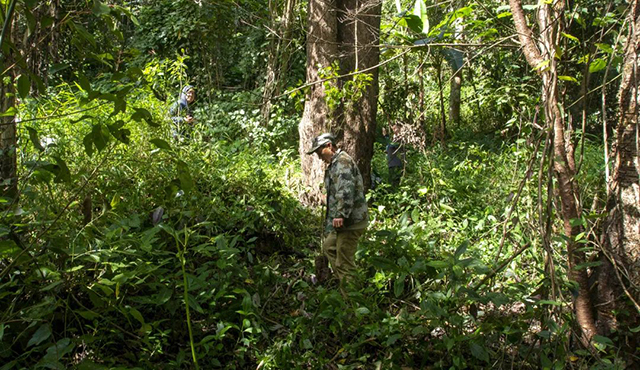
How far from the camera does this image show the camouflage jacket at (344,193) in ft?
17.1

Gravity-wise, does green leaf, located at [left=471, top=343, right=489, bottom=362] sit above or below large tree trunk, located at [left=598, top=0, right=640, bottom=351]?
below

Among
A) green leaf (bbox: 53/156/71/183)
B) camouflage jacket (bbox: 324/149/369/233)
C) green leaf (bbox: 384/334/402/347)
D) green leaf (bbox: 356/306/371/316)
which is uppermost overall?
green leaf (bbox: 53/156/71/183)

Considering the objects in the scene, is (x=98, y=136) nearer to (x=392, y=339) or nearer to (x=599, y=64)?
(x=392, y=339)

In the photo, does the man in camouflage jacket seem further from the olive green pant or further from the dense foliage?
the dense foliage

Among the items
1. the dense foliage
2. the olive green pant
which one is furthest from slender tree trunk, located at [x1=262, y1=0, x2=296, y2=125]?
the olive green pant

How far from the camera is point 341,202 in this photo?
17.1 ft

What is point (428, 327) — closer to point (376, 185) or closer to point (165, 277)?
point (165, 277)

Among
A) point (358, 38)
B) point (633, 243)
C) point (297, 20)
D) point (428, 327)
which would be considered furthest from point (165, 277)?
point (297, 20)

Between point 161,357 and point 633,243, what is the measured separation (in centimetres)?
314

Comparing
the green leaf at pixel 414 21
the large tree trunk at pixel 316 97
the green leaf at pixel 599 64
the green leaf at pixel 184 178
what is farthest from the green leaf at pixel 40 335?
the large tree trunk at pixel 316 97

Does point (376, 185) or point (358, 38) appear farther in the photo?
point (376, 185)

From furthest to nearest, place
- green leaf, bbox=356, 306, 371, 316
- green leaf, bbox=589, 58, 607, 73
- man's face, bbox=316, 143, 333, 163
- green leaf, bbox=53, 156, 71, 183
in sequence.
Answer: man's face, bbox=316, 143, 333, 163 → green leaf, bbox=356, 306, 371, 316 → green leaf, bbox=589, 58, 607, 73 → green leaf, bbox=53, 156, 71, 183

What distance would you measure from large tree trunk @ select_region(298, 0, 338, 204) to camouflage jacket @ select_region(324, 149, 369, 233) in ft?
6.73

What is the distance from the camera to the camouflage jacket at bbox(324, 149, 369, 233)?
5223mm
